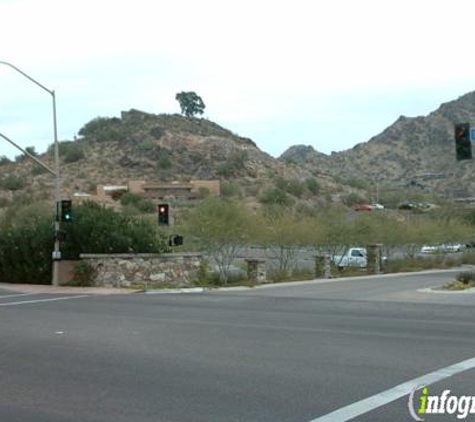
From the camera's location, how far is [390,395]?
916 centimetres

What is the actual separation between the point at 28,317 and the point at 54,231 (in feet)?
55.0

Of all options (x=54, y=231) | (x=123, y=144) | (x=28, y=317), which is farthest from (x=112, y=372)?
(x=123, y=144)

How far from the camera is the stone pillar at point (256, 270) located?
36.0 metres

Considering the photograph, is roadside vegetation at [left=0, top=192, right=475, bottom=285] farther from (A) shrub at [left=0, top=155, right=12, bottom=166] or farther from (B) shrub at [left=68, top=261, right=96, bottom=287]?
(A) shrub at [left=0, top=155, right=12, bottom=166]

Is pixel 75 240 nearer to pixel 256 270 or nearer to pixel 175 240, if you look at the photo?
pixel 175 240

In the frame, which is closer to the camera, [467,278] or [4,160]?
[467,278]

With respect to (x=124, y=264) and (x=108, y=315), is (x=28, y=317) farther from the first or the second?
(x=124, y=264)

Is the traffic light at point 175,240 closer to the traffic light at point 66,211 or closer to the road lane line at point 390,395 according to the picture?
the traffic light at point 66,211

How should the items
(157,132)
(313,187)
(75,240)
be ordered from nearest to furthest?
1. (75,240)
2. (313,187)
3. (157,132)

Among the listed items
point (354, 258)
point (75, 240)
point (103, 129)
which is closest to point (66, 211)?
point (75, 240)

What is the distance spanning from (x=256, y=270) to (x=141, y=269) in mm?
5460

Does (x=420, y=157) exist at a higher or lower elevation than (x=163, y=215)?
higher

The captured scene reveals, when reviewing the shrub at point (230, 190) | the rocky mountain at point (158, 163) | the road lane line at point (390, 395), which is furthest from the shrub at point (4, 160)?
the road lane line at point (390, 395)

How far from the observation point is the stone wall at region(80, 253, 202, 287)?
113 feet
